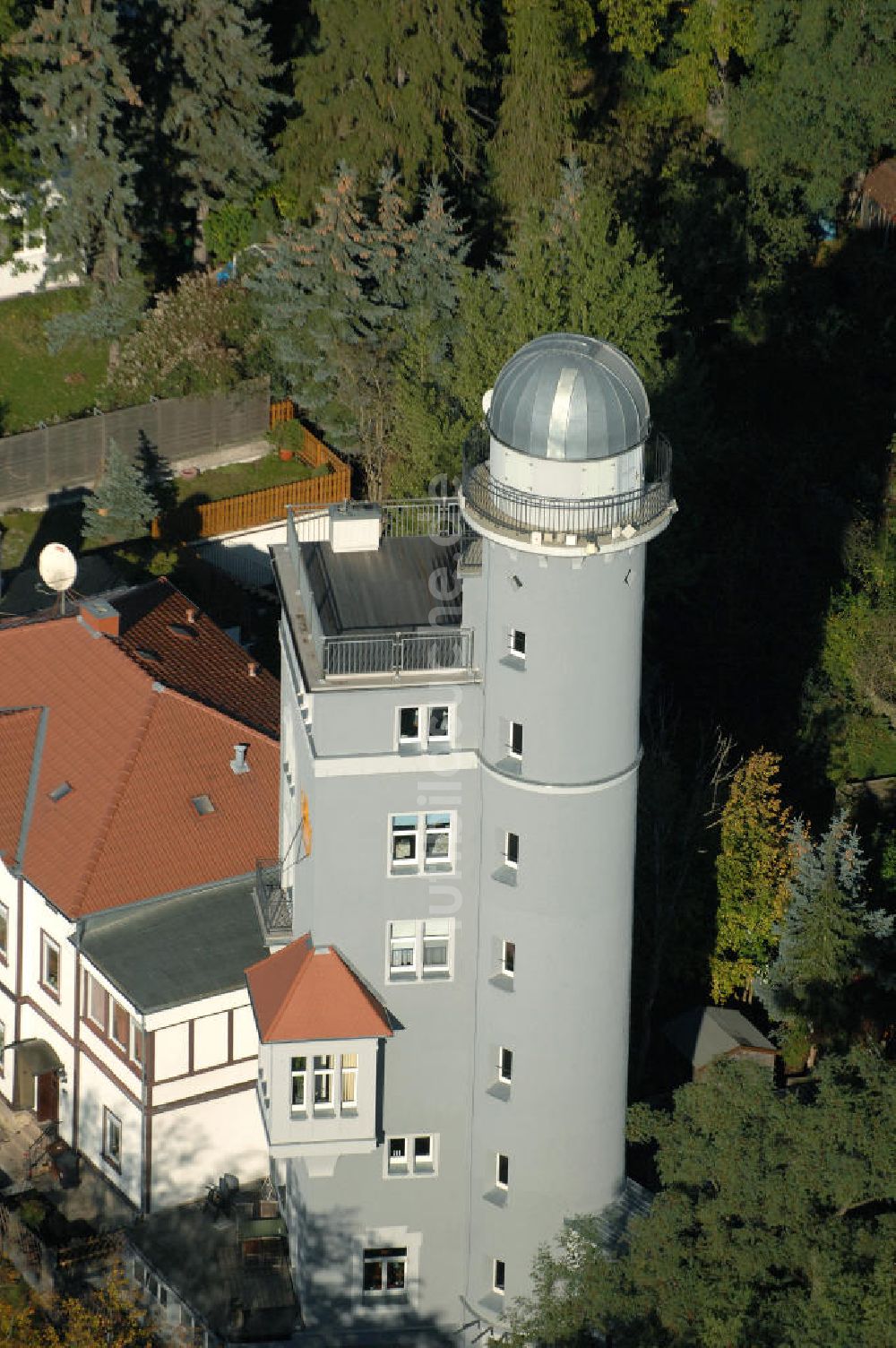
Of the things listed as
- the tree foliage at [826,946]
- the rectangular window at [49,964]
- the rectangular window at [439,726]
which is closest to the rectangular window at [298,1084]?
the rectangular window at [439,726]

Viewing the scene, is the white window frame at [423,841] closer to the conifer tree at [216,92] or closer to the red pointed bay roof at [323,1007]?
the red pointed bay roof at [323,1007]

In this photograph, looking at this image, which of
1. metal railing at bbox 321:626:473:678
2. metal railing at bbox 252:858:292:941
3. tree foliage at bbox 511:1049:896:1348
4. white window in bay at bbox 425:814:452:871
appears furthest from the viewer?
metal railing at bbox 252:858:292:941

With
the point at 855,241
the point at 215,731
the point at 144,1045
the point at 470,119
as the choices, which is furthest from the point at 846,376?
the point at 144,1045

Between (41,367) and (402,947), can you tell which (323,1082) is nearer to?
(402,947)

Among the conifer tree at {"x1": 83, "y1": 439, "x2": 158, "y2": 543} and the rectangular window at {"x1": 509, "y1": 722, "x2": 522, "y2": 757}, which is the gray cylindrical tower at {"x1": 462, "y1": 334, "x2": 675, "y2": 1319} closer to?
the rectangular window at {"x1": 509, "y1": 722, "x2": 522, "y2": 757}

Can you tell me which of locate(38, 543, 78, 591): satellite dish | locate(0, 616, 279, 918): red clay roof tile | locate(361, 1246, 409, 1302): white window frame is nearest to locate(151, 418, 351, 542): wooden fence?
locate(38, 543, 78, 591): satellite dish

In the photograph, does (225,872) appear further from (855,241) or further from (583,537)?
(855,241)

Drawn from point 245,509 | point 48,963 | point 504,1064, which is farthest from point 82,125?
point 504,1064
